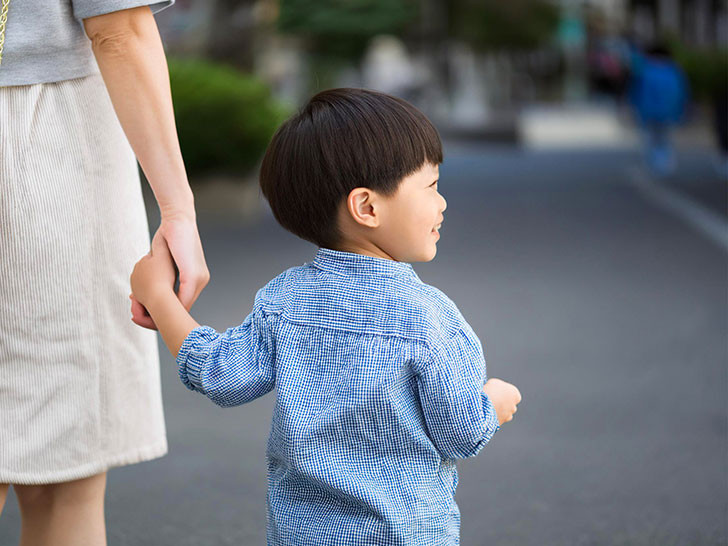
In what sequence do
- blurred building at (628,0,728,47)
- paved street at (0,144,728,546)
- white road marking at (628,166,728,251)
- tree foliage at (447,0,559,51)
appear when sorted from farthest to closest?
tree foliage at (447,0,559,51)
blurred building at (628,0,728,47)
white road marking at (628,166,728,251)
paved street at (0,144,728,546)

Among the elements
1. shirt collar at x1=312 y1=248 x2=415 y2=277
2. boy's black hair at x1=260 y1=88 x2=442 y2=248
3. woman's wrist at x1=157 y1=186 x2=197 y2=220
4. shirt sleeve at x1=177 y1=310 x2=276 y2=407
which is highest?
boy's black hair at x1=260 y1=88 x2=442 y2=248

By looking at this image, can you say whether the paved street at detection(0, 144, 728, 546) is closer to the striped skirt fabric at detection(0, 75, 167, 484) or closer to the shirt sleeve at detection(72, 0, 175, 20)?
the striped skirt fabric at detection(0, 75, 167, 484)

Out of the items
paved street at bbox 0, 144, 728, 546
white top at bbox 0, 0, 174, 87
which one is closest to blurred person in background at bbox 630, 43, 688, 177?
paved street at bbox 0, 144, 728, 546

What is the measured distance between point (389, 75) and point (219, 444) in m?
31.4

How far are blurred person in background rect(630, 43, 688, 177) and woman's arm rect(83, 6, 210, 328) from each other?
519 inches

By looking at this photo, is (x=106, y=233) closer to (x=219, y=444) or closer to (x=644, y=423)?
(x=219, y=444)

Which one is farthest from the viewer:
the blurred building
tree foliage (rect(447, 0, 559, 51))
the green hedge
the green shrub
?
tree foliage (rect(447, 0, 559, 51))

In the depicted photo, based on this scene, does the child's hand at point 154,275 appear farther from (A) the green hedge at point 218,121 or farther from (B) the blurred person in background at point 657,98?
(B) the blurred person in background at point 657,98

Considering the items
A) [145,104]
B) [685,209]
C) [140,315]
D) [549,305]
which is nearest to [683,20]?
[685,209]

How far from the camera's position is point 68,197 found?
6.57 ft

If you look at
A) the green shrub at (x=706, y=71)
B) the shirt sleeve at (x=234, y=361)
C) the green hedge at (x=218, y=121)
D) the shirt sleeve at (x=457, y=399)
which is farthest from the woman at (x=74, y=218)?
the green shrub at (x=706, y=71)

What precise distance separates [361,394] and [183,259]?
1.35 feet

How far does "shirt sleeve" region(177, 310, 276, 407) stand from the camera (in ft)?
5.91

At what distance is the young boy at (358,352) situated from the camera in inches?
68.3
